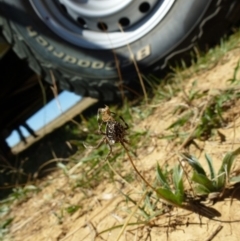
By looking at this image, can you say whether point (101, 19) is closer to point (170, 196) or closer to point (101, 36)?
point (101, 36)

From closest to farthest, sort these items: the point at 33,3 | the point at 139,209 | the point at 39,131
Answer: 1. the point at 139,209
2. the point at 33,3
3. the point at 39,131

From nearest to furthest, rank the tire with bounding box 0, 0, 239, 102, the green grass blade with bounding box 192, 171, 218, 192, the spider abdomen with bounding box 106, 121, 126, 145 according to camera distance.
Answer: the spider abdomen with bounding box 106, 121, 126, 145, the green grass blade with bounding box 192, 171, 218, 192, the tire with bounding box 0, 0, 239, 102

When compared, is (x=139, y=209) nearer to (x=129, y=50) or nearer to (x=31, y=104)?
(x=129, y=50)

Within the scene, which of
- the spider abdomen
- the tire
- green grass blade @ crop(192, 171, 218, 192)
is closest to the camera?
the spider abdomen

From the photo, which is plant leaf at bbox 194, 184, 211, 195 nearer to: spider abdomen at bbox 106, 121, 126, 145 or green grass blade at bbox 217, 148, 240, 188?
green grass blade at bbox 217, 148, 240, 188

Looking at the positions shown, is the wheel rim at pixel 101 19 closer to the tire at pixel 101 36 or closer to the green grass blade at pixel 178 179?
the tire at pixel 101 36

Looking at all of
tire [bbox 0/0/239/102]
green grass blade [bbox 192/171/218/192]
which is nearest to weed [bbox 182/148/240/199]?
green grass blade [bbox 192/171/218/192]

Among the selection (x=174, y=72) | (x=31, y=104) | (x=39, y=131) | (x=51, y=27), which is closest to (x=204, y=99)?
(x=174, y=72)

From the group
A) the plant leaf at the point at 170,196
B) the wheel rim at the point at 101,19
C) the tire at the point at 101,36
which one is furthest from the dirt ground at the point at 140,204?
the wheel rim at the point at 101,19
